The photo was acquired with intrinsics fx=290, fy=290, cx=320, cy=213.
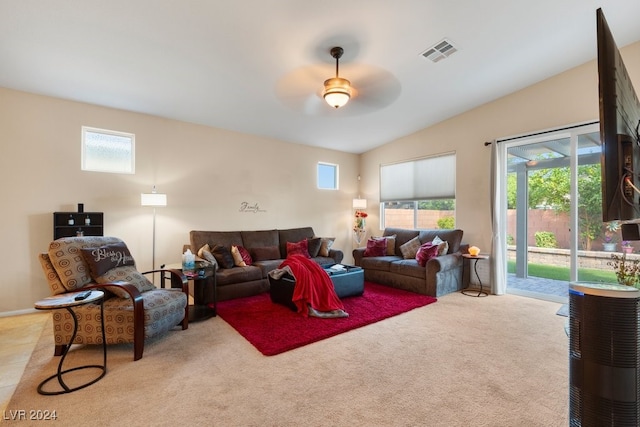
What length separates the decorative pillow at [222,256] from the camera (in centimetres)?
441

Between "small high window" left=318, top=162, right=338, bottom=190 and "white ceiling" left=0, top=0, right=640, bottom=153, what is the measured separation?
7.10 feet

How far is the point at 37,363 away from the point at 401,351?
3.19 metres

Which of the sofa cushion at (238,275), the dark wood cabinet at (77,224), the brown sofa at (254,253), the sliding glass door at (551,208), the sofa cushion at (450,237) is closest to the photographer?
the dark wood cabinet at (77,224)

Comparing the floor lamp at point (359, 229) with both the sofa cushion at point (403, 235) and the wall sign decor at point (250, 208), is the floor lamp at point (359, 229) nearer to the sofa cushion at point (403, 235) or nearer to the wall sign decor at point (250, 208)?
the sofa cushion at point (403, 235)

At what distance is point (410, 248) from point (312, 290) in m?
2.46

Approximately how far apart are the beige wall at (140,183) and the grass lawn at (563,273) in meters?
3.95

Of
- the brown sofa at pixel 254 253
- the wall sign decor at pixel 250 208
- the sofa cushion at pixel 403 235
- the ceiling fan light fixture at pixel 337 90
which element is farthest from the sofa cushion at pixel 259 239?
the ceiling fan light fixture at pixel 337 90

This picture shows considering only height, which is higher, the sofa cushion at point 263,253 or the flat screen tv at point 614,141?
the flat screen tv at point 614,141

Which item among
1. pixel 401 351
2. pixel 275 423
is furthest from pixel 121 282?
pixel 401 351

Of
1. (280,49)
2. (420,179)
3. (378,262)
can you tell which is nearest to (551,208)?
(420,179)

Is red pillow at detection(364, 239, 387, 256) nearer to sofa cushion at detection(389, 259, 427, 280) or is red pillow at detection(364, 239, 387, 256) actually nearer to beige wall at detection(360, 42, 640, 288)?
sofa cushion at detection(389, 259, 427, 280)

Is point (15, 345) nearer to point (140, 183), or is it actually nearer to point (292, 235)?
point (140, 183)

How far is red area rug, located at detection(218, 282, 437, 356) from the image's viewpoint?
9.49 ft

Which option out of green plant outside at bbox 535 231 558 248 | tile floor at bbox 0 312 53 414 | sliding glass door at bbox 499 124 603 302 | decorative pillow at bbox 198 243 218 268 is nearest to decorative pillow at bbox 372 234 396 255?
sliding glass door at bbox 499 124 603 302
